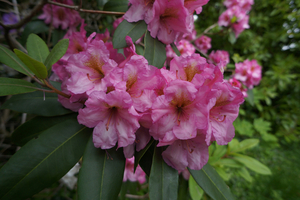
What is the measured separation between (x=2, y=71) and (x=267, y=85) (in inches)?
140

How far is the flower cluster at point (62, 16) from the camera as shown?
1125 millimetres

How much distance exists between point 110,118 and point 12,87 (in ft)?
1.06

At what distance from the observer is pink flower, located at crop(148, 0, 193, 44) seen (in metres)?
0.62

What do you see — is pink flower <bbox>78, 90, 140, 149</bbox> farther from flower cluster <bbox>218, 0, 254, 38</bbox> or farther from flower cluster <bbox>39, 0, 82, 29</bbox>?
flower cluster <bbox>218, 0, 254, 38</bbox>

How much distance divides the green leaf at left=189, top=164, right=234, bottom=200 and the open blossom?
173cm

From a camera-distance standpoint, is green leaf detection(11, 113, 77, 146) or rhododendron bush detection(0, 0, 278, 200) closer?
rhododendron bush detection(0, 0, 278, 200)

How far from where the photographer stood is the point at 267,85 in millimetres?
2730

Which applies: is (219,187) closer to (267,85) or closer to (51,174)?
(51,174)

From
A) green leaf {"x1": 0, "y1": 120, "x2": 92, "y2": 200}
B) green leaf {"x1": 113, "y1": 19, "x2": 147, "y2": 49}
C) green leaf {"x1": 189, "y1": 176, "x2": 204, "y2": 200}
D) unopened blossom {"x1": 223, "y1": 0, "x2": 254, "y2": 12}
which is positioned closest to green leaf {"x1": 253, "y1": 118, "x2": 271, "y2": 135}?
unopened blossom {"x1": 223, "y1": 0, "x2": 254, "y2": 12}

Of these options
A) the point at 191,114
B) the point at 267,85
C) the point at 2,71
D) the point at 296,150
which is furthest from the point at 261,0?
the point at 2,71

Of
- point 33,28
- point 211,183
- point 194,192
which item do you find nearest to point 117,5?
point 33,28

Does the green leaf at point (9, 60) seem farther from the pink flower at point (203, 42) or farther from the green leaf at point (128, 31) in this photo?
the pink flower at point (203, 42)

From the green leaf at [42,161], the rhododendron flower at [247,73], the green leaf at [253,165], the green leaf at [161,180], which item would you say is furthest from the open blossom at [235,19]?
the green leaf at [42,161]

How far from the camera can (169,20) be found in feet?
2.28
